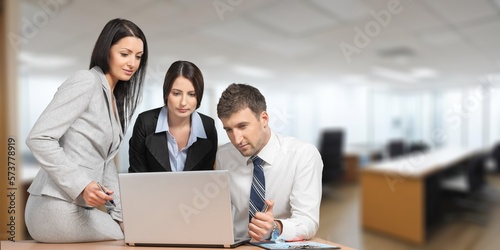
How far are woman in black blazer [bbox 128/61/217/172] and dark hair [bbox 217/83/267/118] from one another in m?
0.09

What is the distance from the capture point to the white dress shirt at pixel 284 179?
3.91 ft

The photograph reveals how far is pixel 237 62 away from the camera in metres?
5.16

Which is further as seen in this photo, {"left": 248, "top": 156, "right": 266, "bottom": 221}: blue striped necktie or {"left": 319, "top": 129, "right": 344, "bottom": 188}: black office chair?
{"left": 319, "top": 129, "right": 344, "bottom": 188}: black office chair

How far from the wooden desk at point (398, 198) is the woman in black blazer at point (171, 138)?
2772 mm

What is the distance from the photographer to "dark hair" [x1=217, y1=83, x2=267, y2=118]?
1.13m

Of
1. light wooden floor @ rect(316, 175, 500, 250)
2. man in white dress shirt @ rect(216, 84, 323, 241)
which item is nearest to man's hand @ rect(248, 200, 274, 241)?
man in white dress shirt @ rect(216, 84, 323, 241)

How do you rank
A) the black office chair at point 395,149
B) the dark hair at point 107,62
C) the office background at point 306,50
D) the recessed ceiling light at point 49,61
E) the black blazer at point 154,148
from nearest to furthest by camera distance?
the dark hair at point 107,62 → the black blazer at point 154,148 → the office background at point 306,50 → the recessed ceiling light at point 49,61 → the black office chair at point 395,149

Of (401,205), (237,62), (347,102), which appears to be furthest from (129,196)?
(347,102)

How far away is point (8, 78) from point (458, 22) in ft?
12.0

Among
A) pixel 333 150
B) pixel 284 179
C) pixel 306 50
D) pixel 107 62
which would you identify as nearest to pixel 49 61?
pixel 306 50

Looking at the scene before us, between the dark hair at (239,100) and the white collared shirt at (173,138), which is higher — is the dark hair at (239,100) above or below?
above

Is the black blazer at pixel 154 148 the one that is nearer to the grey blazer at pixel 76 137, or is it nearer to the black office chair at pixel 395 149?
the grey blazer at pixel 76 137

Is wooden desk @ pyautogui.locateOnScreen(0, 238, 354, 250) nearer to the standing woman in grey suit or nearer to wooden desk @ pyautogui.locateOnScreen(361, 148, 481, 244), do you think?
the standing woman in grey suit

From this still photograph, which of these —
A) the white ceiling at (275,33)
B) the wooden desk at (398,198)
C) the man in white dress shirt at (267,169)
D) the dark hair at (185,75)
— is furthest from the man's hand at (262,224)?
the wooden desk at (398,198)
